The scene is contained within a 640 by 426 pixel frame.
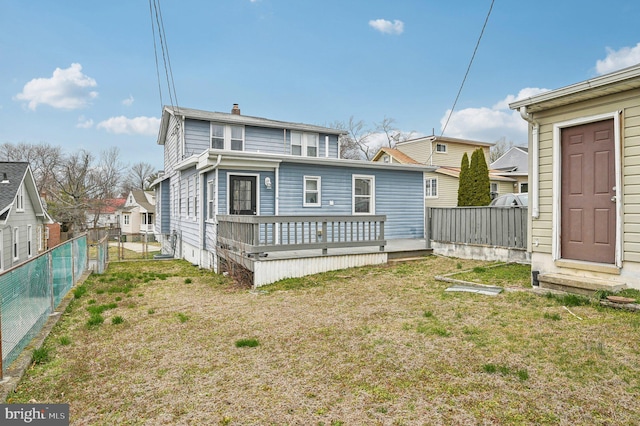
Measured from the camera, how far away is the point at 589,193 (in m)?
5.64

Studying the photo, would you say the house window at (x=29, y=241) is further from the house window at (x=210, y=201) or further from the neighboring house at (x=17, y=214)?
the house window at (x=210, y=201)

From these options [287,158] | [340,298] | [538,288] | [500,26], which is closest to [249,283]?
[340,298]

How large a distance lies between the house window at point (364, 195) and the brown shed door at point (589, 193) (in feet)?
24.7

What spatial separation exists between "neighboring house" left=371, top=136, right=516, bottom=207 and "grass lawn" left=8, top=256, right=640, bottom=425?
16.3 meters

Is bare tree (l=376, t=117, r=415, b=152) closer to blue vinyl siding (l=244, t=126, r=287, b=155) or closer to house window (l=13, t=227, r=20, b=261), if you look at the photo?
blue vinyl siding (l=244, t=126, r=287, b=155)

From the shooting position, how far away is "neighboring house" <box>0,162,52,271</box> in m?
14.1

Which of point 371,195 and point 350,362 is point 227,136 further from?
point 350,362

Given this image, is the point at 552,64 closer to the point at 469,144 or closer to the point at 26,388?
the point at 469,144

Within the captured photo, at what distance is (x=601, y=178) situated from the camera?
217 inches

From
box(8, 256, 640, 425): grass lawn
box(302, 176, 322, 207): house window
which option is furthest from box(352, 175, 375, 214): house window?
box(8, 256, 640, 425): grass lawn

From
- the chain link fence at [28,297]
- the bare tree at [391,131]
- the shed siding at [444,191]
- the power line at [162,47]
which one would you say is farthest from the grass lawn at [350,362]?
the bare tree at [391,131]

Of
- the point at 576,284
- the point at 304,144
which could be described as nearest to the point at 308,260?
the point at 576,284

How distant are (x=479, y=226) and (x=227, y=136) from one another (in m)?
10.8

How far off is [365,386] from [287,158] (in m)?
8.68
